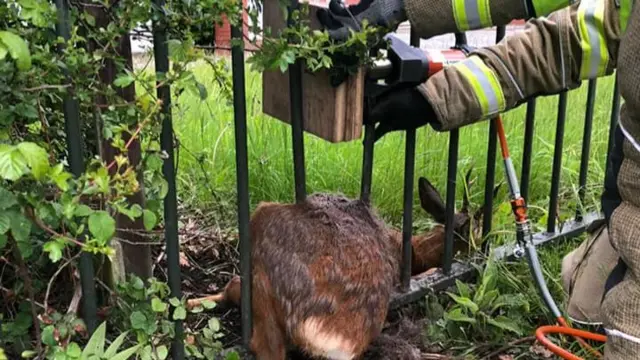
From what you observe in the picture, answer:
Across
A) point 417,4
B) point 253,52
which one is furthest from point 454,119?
point 253,52

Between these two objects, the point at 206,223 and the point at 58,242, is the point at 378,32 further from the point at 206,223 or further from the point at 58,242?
the point at 206,223

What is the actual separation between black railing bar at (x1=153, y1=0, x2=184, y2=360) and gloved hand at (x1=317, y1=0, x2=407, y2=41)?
1.48 feet

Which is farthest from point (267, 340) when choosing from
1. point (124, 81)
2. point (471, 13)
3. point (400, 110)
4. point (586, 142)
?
point (586, 142)

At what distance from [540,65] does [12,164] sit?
1715 mm

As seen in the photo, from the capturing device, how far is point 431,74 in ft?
7.80

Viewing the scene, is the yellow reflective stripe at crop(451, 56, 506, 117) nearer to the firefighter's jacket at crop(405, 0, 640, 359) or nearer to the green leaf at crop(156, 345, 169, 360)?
the firefighter's jacket at crop(405, 0, 640, 359)

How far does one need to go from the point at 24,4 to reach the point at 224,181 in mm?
2062

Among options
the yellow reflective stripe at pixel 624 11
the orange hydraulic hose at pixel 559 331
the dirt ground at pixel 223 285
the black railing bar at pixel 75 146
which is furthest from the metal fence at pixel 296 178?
the yellow reflective stripe at pixel 624 11

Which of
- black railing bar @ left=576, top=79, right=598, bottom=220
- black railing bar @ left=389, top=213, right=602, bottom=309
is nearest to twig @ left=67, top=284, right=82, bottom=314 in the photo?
black railing bar @ left=389, top=213, right=602, bottom=309

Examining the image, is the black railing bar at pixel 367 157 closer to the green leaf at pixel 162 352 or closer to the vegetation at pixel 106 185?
the vegetation at pixel 106 185

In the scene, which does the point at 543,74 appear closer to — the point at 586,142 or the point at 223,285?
the point at 586,142

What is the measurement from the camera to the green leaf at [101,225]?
1486mm

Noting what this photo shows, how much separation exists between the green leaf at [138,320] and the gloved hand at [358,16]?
0.84m

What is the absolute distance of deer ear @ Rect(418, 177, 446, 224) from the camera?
2928 millimetres
